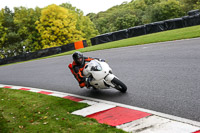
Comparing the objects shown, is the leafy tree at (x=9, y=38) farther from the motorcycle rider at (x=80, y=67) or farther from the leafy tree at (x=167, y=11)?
the motorcycle rider at (x=80, y=67)

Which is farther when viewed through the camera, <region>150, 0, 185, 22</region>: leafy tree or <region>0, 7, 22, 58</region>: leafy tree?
<region>150, 0, 185, 22</region>: leafy tree

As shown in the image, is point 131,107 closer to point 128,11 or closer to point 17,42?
point 17,42

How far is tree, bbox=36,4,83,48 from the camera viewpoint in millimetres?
49128

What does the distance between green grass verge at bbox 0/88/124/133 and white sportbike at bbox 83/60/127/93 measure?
2.81 ft

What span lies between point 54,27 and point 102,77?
43924 mm

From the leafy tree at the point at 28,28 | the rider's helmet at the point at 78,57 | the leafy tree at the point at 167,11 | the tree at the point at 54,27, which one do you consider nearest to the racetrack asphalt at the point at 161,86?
the rider's helmet at the point at 78,57

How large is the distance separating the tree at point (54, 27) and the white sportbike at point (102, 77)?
140 ft

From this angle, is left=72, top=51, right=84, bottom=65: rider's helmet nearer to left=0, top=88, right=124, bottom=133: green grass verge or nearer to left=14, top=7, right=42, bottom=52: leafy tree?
left=0, top=88, right=124, bottom=133: green grass verge

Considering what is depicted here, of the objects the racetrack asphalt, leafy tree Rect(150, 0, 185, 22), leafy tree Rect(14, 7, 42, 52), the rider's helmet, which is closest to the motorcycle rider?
the rider's helmet

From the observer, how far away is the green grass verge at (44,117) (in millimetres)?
4723

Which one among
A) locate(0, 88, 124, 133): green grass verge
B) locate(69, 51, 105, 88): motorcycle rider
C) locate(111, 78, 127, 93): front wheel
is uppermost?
locate(69, 51, 105, 88): motorcycle rider

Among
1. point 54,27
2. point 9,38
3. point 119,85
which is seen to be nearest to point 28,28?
point 9,38

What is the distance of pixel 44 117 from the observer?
5625 mm

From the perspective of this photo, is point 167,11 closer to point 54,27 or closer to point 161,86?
point 54,27
